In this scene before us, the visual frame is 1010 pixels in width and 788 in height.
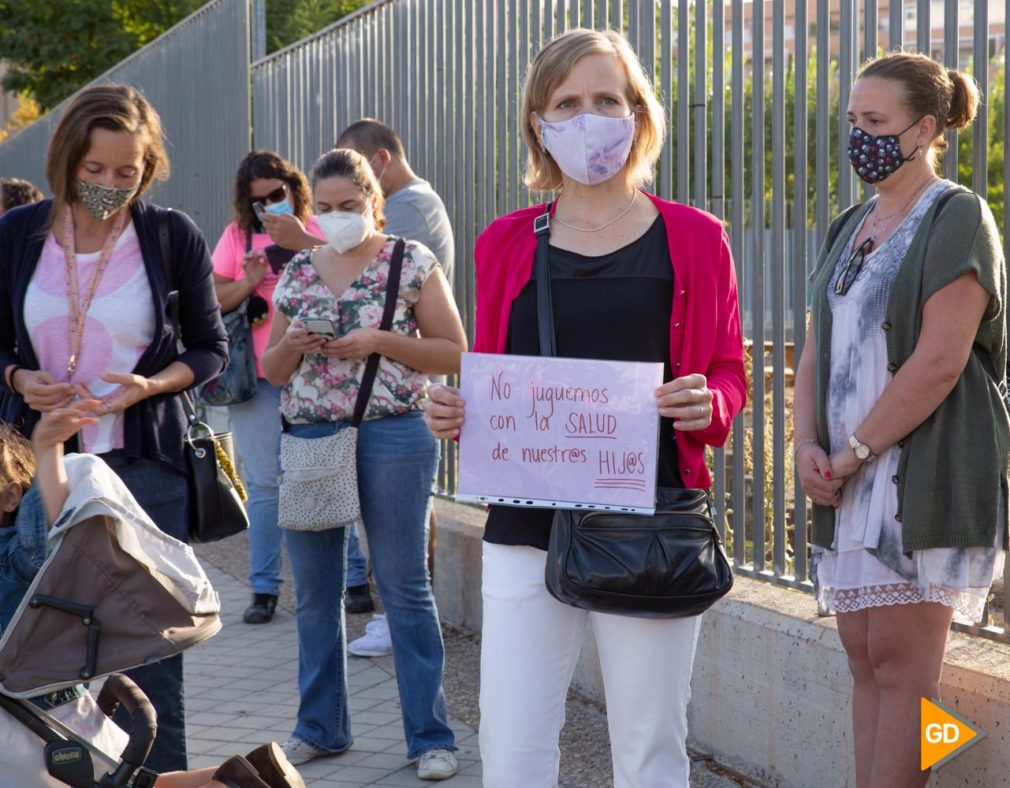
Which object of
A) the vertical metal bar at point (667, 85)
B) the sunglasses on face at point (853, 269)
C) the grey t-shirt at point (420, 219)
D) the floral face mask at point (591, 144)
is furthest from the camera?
the grey t-shirt at point (420, 219)

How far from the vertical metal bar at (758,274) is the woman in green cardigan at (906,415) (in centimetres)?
113

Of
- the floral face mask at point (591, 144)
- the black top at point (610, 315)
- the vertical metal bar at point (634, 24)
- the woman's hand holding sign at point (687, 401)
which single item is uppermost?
the vertical metal bar at point (634, 24)

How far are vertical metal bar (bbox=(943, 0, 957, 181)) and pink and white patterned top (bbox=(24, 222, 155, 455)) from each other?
2.32m

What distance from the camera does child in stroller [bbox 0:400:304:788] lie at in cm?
Result: 322

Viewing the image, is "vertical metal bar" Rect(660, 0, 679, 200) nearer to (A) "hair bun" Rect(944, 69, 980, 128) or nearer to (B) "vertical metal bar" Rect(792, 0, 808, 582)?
(B) "vertical metal bar" Rect(792, 0, 808, 582)

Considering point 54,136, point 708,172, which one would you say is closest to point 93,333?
point 54,136

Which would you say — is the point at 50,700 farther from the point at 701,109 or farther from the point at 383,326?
the point at 701,109

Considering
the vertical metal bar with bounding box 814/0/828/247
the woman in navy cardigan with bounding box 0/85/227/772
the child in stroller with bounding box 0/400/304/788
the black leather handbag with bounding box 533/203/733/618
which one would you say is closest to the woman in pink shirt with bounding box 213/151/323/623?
the woman in navy cardigan with bounding box 0/85/227/772

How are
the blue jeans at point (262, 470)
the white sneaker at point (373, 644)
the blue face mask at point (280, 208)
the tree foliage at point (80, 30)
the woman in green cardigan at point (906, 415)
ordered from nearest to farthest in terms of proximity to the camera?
the woman in green cardigan at point (906, 415) < the white sneaker at point (373, 644) < the blue face mask at point (280, 208) < the blue jeans at point (262, 470) < the tree foliage at point (80, 30)

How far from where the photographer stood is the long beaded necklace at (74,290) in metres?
3.99

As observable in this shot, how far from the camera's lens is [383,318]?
4.74 meters

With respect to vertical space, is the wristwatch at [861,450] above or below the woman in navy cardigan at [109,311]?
below

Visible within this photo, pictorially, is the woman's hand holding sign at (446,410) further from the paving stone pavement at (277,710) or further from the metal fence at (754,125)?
the paving stone pavement at (277,710)

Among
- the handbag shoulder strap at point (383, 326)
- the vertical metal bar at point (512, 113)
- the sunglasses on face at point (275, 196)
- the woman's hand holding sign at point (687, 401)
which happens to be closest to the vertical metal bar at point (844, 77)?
the handbag shoulder strap at point (383, 326)
